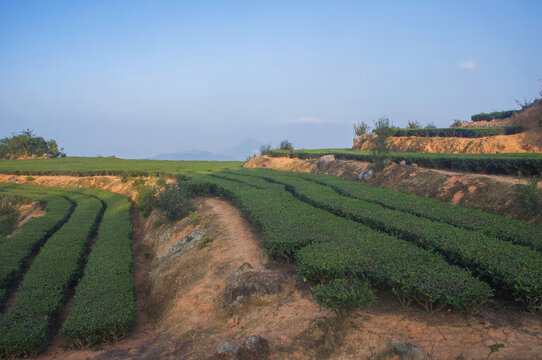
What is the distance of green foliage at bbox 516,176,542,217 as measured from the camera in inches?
365

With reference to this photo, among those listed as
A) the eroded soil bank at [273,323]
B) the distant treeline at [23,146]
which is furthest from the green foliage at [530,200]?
the distant treeline at [23,146]

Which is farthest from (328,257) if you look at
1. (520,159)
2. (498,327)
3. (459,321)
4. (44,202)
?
(44,202)

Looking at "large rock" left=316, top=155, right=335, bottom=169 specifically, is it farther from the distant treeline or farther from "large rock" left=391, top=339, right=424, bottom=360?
the distant treeline

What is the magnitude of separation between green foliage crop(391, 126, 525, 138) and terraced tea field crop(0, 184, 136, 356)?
22702 mm

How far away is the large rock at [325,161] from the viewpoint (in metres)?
24.0

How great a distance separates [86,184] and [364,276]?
2943 cm

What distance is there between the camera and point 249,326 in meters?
6.35

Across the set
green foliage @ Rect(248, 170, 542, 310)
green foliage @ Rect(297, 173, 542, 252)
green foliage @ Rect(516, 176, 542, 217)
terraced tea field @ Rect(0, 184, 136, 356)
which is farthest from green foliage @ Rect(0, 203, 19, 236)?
green foliage @ Rect(516, 176, 542, 217)

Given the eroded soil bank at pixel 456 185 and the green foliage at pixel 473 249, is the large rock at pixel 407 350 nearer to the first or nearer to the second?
the green foliage at pixel 473 249

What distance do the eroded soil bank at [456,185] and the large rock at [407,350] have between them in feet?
24.2

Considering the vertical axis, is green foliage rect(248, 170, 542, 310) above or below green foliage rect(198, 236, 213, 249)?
above

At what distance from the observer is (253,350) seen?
5113mm

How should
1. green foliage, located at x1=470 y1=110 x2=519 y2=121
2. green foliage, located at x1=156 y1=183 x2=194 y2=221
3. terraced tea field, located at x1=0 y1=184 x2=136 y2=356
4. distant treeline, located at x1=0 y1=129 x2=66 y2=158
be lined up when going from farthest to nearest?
distant treeline, located at x1=0 y1=129 x2=66 y2=158 < green foliage, located at x1=470 y1=110 x2=519 y2=121 < green foliage, located at x1=156 y1=183 x2=194 y2=221 < terraced tea field, located at x1=0 y1=184 x2=136 y2=356

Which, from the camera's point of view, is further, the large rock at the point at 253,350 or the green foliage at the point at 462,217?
the green foliage at the point at 462,217
